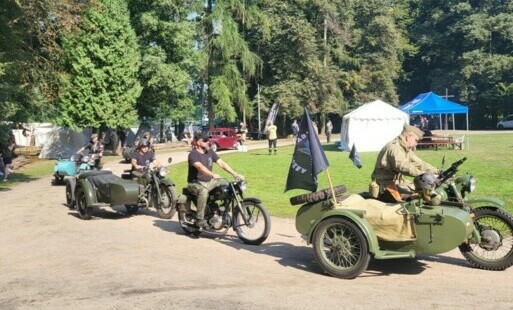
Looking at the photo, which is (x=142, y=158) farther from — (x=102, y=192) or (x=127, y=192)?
(x=127, y=192)

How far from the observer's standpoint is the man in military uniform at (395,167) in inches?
275

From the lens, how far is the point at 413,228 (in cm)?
657

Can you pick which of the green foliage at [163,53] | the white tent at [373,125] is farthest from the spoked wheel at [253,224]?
the green foliage at [163,53]

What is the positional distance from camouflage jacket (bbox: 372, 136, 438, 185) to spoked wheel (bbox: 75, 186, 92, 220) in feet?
21.7

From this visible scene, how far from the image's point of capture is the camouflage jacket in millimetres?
6879

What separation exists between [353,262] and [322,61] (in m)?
51.2

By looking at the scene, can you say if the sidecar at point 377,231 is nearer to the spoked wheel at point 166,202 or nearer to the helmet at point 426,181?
the helmet at point 426,181

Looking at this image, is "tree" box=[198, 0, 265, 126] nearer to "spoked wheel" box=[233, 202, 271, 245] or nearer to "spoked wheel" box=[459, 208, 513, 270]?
"spoked wheel" box=[233, 202, 271, 245]

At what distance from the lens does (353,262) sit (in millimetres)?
6621

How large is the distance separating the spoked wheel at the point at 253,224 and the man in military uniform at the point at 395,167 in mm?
1980

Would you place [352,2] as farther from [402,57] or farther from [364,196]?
[364,196]

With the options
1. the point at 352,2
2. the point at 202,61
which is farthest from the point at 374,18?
the point at 202,61

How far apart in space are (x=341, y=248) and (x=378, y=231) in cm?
51

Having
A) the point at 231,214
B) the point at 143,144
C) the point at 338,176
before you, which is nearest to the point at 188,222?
the point at 231,214
